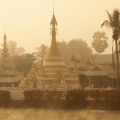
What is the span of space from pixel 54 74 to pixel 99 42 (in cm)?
7427

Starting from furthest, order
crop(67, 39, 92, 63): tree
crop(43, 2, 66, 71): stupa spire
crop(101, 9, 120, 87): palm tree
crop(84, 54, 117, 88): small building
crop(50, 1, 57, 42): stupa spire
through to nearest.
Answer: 1. crop(67, 39, 92, 63): tree
2. crop(84, 54, 117, 88): small building
3. crop(50, 1, 57, 42): stupa spire
4. crop(43, 2, 66, 71): stupa spire
5. crop(101, 9, 120, 87): palm tree

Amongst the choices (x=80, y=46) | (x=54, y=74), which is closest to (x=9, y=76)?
(x=54, y=74)

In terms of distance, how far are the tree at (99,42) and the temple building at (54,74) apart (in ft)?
228

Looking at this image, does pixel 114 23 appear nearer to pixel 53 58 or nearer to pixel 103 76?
pixel 53 58

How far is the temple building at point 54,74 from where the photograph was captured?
45.4 m

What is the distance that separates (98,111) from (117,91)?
2.86 metres

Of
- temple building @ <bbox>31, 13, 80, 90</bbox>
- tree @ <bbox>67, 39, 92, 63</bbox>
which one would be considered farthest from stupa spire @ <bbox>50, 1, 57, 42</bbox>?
tree @ <bbox>67, 39, 92, 63</bbox>

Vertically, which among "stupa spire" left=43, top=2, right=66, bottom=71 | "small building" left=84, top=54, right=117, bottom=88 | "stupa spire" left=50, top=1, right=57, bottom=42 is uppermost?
"stupa spire" left=50, top=1, right=57, bottom=42

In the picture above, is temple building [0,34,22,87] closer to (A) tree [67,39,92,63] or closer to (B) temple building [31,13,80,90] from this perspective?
(B) temple building [31,13,80,90]

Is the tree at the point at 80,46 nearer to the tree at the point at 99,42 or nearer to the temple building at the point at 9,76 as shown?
the tree at the point at 99,42

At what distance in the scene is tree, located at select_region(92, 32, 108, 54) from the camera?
11925 cm

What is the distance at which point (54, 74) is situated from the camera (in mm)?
47188

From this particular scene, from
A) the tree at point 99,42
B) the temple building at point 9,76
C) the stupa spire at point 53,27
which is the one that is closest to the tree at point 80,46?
the tree at point 99,42

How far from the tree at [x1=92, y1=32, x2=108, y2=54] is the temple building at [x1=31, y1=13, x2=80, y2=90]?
6959 cm
